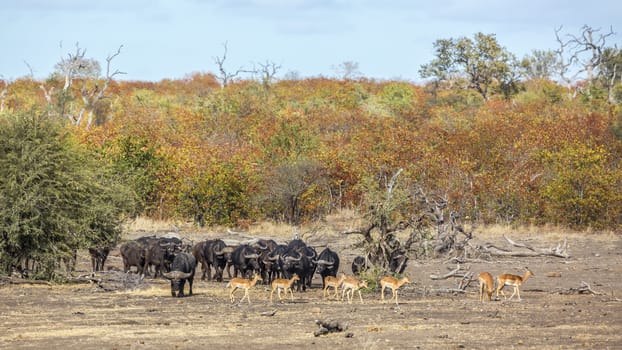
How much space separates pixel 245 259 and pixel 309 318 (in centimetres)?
789

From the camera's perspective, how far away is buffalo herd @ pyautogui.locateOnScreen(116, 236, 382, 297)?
77.5 ft

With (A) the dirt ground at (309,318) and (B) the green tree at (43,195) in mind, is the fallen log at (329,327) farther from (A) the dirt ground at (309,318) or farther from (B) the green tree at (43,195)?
(B) the green tree at (43,195)

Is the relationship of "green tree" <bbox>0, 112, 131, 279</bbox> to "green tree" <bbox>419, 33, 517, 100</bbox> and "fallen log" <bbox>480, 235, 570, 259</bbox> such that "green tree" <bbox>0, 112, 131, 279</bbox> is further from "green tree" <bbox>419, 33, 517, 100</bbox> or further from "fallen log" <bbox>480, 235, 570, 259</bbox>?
"green tree" <bbox>419, 33, 517, 100</bbox>

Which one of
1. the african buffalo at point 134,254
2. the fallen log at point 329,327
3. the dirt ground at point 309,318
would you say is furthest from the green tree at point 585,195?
the fallen log at point 329,327

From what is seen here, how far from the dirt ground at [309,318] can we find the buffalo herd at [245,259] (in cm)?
69

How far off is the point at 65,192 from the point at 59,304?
4.53 metres

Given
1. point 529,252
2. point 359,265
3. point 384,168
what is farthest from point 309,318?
point 384,168

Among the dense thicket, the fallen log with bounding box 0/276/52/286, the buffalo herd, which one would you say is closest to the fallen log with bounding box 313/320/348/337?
the buffalo herd

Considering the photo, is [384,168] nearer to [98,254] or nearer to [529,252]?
[529,252]

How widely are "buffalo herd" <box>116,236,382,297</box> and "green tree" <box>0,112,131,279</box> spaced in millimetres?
1945

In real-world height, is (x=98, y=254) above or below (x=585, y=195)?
below

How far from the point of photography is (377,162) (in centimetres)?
4028

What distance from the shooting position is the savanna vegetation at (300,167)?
23484mm

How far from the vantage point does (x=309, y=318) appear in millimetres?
17781
